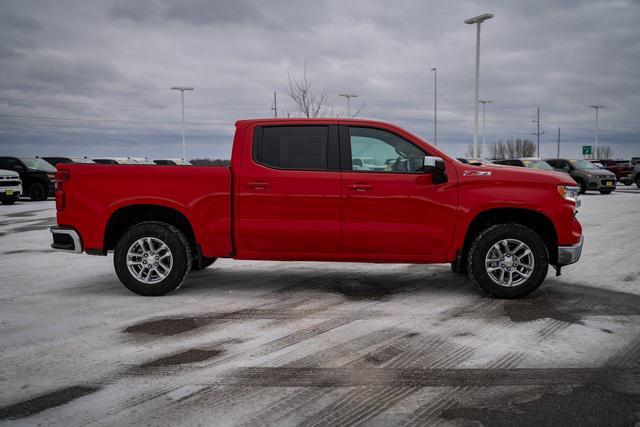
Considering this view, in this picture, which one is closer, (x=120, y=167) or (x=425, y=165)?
(x=425, y=165)

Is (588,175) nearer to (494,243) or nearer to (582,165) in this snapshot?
(582,165)

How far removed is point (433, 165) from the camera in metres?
5.43

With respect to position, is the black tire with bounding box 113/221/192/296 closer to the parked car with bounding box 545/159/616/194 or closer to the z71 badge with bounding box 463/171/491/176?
the z71 badge with bounding box 463/171/491/176

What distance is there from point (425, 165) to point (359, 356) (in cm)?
224

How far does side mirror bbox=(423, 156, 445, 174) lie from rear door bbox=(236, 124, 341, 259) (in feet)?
3.05

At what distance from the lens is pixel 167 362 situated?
12.8 feet

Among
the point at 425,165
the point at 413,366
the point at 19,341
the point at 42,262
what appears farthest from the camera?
the point at 42,262

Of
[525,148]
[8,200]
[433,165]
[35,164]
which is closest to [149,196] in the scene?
[433,165]

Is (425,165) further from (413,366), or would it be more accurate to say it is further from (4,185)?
(4,185)

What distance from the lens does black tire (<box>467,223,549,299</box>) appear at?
5.63 metres

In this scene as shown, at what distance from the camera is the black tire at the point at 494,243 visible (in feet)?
18.5

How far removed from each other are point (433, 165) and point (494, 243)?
1074mm

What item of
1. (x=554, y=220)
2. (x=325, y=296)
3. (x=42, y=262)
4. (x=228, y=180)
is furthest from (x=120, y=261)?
(x=554, y=220)

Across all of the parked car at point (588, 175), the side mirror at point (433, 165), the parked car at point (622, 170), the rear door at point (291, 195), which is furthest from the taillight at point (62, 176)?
the parked car at point (622, 170)
